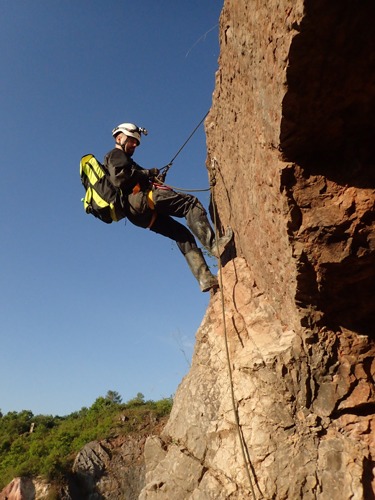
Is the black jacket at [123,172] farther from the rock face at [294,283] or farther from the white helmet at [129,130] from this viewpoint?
the rock face at [294,283]

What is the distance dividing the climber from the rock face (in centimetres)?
101

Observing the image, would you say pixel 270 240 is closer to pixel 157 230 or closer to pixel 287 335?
pixel 287 335

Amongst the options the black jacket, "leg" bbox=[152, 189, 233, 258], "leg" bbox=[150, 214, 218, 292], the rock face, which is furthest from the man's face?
the rock face

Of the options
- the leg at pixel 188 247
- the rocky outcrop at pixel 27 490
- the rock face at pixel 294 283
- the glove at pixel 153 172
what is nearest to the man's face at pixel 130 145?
the glove at pixel 153 172

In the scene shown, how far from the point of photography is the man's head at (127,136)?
21.3ft

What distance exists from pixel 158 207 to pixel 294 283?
2701mm

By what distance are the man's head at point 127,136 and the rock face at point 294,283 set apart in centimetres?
182

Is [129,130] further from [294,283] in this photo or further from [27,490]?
[27,490]

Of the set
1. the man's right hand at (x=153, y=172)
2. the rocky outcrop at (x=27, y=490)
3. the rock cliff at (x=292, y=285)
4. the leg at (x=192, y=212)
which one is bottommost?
the rocky outcrop at (x=27, y=490)

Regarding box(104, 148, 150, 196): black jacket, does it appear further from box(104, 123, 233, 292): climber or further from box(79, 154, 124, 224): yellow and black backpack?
box(79, 154, 124, 224): yellow and black backpack

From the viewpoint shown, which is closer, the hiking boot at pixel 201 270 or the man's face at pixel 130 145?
the hiking boot at pixel 201 270

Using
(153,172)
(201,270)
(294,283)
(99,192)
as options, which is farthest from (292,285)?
(99,192)

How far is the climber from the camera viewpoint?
236 inches

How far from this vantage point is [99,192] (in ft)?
20.6
